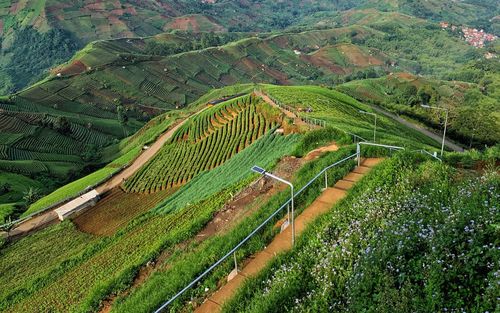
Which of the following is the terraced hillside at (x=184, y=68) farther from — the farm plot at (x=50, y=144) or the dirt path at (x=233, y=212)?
the dirt path at (x=233, y=212)

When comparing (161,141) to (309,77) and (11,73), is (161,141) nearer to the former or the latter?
(309,77)

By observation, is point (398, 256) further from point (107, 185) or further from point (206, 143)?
point (107, 185)

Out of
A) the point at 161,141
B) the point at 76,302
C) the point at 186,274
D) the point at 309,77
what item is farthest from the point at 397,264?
the point at 309,77

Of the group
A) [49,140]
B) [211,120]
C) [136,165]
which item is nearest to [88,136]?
[49,140]

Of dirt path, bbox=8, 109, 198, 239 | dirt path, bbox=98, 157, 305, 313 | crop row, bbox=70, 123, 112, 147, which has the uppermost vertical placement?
dirt path, bbox=98, 157, 305, 313

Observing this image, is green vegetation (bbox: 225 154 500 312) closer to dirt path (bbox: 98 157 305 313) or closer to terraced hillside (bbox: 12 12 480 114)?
dirt path (bbox: 98 157 305 313)

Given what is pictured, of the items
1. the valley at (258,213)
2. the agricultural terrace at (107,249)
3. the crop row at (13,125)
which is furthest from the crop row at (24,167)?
the agricultural terrace at (107,249)

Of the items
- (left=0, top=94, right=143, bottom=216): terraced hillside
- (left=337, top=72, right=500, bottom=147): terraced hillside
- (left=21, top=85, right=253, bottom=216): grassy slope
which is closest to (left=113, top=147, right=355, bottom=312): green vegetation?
(left=21, top=85, right=253, bottom=216): grassy slope
